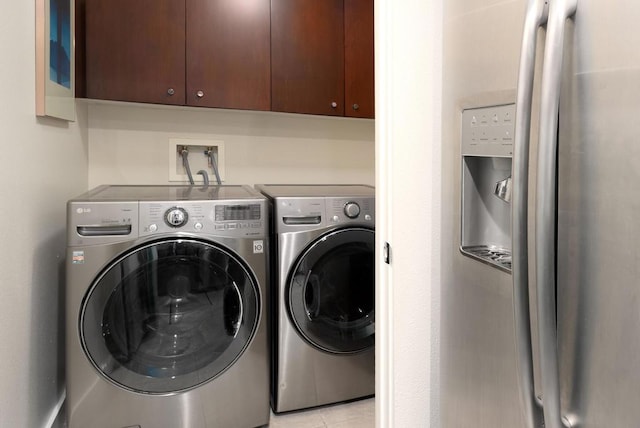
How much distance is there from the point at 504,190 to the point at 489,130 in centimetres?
12

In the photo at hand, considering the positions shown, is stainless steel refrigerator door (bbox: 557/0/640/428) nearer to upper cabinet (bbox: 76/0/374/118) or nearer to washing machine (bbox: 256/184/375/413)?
washing machine (bbox: 256/184/375/413)

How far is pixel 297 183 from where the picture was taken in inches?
100.0

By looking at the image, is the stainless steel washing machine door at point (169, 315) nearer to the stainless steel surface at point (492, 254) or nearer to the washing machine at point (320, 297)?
the washing machine at point (320, 297)

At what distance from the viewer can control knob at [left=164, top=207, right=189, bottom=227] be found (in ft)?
4.99

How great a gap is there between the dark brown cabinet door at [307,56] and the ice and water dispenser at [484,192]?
1.43 metres

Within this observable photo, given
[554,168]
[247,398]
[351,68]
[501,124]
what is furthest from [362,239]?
[554,168]

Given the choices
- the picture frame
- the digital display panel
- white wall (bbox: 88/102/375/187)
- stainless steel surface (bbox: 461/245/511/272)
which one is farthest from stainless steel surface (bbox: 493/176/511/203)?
white wall (bbox: 88/102/375/187)

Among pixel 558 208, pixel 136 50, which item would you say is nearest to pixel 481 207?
pixel 558 208

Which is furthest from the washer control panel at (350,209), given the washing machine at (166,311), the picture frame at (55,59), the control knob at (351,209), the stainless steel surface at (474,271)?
the picture frame at (55,59)

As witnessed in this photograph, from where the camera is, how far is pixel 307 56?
218cm

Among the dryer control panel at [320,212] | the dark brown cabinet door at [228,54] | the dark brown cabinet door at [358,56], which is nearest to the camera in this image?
the dryer control panel at [320,212]

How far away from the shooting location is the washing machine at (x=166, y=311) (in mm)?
1474

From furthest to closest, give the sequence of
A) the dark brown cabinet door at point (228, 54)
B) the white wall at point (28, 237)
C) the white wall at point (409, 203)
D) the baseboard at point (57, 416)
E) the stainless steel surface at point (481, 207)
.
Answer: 1. the dark brown cabinet door at point (228, 54)
2. the baseboard at point (57, 416)
3. the white wall at point (28, 237)
4. the white wall at point (409, 203)
5. the stainless steel surface at point (481, 207)

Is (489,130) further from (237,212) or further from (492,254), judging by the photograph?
(237,212)
